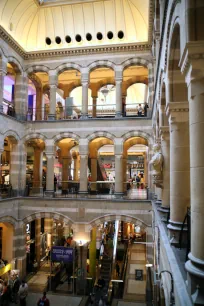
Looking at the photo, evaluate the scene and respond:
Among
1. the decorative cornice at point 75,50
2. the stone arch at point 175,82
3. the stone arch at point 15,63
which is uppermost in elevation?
the decorative cornice at point 75,50

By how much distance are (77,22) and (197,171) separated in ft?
59.7

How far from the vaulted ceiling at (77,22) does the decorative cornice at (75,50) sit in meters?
0.47

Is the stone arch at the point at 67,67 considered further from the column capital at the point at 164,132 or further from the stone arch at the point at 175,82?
the stone arch at the point at 175,82

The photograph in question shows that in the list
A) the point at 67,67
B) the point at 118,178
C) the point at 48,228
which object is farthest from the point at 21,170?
the point at 67,67

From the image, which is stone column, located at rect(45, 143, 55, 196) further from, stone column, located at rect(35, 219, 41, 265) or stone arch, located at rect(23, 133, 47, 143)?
stone column, located at rect(35, 219, 41, 265)

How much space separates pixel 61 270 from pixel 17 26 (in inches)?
657

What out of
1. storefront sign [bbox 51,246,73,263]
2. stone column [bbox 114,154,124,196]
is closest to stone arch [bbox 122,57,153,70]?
stone column [bbox 114,154,124,196]

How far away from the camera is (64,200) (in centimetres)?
1831

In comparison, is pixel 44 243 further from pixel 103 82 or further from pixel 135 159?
pixel 135 159

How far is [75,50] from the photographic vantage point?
774 inches

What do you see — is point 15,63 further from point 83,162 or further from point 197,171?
point 197,171

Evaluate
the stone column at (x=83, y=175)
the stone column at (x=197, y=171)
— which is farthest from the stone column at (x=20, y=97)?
the stone column at (x=197, y=171)

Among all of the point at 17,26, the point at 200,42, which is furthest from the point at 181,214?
the point at 17,26

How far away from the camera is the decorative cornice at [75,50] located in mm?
18812
